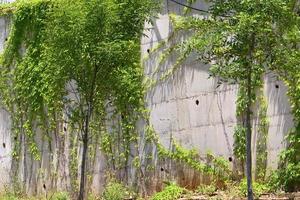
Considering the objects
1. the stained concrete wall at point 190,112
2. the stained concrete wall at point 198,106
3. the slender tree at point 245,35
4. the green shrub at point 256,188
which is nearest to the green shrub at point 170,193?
the stained concrete wall at point 190,112

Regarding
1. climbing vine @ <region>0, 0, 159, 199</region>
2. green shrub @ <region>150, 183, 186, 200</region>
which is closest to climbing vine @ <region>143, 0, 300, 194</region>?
climbing vine @ <region>0, 0, 159, 199</region>

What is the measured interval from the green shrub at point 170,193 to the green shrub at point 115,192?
1.94 feet

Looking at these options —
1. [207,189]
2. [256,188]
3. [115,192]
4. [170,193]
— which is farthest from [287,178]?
[115,192]

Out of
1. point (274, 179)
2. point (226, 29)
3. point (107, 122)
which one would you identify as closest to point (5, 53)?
point (107, 122)

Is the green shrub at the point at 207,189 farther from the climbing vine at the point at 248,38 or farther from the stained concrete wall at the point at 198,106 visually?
the climbing vine at the point at 248,38

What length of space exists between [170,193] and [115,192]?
0.99 meters

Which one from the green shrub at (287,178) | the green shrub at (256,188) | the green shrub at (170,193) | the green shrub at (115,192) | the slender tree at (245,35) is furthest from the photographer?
the green shrub at (115,192)

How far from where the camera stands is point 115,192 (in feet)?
39.7

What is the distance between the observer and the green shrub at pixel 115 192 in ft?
39.6

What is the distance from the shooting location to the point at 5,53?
15.2 metres

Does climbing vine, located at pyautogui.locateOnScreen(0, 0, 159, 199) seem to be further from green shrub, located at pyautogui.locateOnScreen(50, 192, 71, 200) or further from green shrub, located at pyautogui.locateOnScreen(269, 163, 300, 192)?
green shrub, located at pyautogui.locateOnScreen(269, 163, 300, 192)

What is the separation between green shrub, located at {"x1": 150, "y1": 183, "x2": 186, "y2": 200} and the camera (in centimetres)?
1161

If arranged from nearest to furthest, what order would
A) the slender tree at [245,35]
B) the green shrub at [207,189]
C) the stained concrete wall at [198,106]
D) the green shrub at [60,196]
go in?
the slender tree at [245,35] < the stained concrete wall at [198,106] < the green shrub at [207,189] < the green shrub at [60,196]

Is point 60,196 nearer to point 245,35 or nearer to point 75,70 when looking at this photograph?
point 75,70
